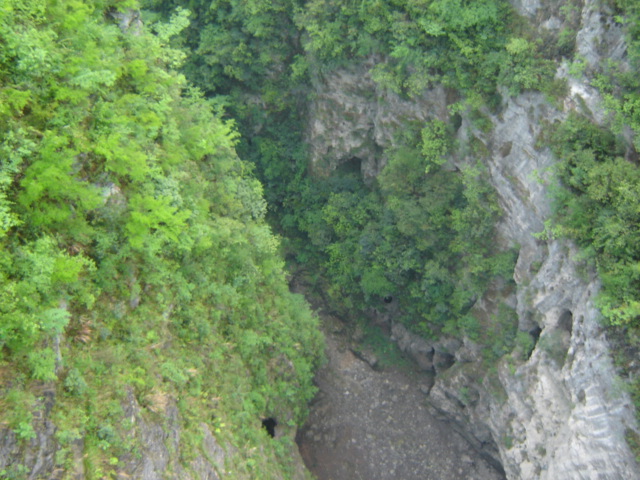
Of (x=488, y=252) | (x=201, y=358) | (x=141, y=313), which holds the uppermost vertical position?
(x=488, y=252)

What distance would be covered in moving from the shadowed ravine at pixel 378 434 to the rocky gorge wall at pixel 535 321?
3.51 feet

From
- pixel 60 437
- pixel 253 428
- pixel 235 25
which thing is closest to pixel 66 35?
pixel 60 437

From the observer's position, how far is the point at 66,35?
10.5 m

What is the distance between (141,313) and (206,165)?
669 cm

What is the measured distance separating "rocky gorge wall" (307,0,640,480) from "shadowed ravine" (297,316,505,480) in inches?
42.2

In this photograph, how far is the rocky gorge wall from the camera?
13.1 metres

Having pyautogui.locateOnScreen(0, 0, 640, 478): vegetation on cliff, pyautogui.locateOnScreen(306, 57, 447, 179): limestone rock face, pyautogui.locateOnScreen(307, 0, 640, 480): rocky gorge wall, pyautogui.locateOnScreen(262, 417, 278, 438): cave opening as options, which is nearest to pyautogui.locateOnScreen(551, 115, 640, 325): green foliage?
pyautogui.locateOnScreen(0, 0, 640, 478): vegetation on cliff

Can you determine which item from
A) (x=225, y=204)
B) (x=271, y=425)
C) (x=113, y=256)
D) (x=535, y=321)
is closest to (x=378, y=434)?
(x=271, y=425)

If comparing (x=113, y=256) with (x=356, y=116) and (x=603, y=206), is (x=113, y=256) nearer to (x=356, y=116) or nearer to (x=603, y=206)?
(x=603, y=206)

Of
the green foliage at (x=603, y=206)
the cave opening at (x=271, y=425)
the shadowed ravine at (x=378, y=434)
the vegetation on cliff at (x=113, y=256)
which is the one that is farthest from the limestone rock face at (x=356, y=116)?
the cave opening at (x=271, y=425)

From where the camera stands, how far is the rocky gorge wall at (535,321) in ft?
42.9

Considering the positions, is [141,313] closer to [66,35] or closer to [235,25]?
[66,35]

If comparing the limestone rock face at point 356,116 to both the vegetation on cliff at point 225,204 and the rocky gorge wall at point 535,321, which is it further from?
the vegetation on cliff at point 225,204

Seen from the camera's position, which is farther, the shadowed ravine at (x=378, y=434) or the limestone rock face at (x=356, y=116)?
the shadowed ravine at (x=378, y=434)
